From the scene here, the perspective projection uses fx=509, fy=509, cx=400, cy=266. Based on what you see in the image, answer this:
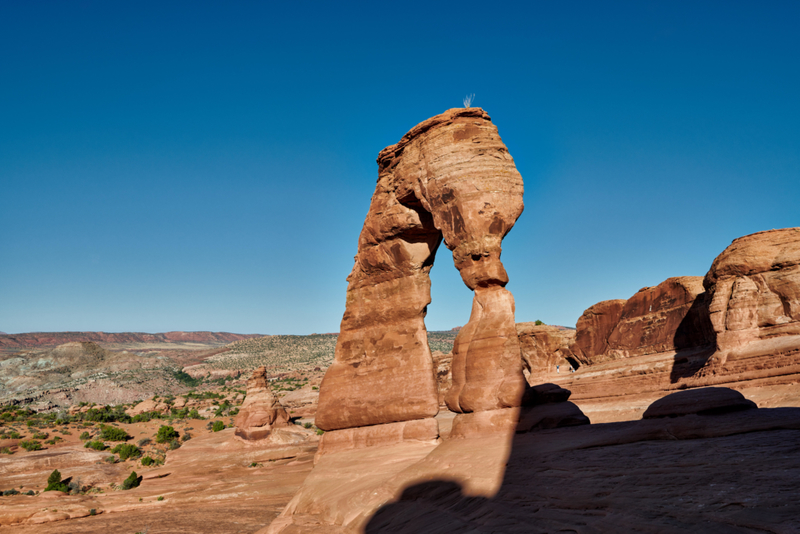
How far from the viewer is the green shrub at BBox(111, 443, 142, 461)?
90.9ft

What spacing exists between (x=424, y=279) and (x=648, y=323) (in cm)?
2800

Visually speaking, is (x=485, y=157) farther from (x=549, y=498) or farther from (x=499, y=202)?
(x=549, y=498)

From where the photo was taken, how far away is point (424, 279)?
13.1 metres

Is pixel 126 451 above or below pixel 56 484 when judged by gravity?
below

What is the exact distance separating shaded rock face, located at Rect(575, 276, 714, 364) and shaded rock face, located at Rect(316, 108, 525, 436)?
2109cm

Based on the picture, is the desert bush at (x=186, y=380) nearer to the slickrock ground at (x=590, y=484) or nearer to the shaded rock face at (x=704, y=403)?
the slickrock ground at (x=590, y=484)

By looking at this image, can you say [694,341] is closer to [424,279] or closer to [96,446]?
[424,279]

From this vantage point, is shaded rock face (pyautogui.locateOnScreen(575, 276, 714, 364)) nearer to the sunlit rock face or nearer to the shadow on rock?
the shadow on rock

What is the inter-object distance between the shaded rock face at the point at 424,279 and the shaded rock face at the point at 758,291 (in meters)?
14.8

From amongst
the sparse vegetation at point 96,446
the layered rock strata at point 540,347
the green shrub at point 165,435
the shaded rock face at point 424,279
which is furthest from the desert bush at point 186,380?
the shaded rock face at point 424,279

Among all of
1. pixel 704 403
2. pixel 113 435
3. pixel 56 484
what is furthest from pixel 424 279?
pixel 113 435

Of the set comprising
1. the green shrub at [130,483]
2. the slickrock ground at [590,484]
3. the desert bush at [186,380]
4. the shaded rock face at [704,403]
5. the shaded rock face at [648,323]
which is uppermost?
the shaded rock face at [648,323]

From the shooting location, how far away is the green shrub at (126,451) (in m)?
27.7

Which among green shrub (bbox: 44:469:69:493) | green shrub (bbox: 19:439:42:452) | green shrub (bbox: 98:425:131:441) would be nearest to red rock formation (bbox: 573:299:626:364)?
green shrub (bbox: 98:425:131:441)
